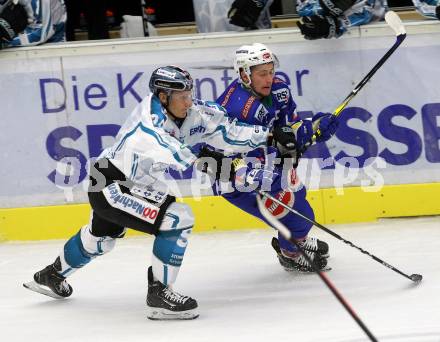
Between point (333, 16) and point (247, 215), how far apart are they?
127 cm

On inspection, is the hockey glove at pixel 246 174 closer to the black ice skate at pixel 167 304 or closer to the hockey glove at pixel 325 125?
the hockey glove at pixel 325 125

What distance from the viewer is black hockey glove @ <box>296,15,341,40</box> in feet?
21.0

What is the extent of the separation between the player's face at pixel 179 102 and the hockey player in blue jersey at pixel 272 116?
54 cm

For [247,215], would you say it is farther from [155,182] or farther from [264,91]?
[155,182]

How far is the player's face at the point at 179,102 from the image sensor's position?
4.94 meters

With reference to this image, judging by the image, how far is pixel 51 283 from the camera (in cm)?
537

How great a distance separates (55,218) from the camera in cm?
675

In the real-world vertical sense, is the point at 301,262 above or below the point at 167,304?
below

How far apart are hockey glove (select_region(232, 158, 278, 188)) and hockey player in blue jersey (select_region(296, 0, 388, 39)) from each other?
144cm

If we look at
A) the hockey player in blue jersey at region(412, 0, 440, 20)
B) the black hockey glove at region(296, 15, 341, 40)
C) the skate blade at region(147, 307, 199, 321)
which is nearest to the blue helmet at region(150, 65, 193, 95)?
the skate blade at region(147, 307, 199, 321)

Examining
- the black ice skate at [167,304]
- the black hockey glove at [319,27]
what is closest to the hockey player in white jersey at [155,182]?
the black ice skate at [167,304]

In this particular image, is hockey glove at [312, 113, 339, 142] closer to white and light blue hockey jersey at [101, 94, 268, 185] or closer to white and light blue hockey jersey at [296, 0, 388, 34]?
white and light blue hockey jersey at [101, 94, 268, 185]

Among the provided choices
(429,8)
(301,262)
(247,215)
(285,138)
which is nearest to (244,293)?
(301,262)

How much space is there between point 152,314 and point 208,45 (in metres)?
2.12
